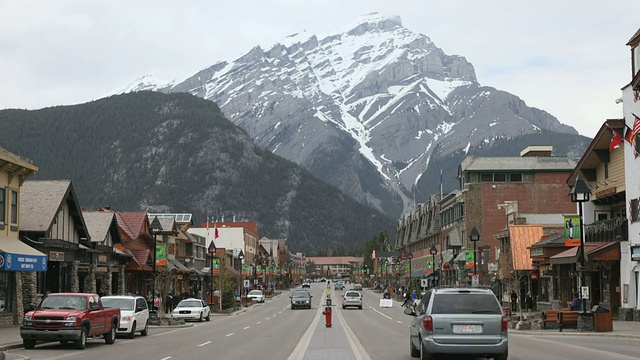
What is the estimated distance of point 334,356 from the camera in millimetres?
22281

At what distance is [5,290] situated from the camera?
3903 cm

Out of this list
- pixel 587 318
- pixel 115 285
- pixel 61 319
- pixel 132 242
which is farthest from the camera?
pixel 132 242

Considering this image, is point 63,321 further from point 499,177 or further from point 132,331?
point 499,177

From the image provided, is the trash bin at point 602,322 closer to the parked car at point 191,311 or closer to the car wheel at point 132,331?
the car wheel at point 132,331

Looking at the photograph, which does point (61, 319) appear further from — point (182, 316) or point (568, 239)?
point (568, 239)

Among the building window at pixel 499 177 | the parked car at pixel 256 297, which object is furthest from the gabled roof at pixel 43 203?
the building window at pixel 499 177

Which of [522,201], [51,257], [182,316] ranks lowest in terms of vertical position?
[182,316]

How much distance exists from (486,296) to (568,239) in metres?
29.3

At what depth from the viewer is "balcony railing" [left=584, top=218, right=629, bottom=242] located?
4559cm

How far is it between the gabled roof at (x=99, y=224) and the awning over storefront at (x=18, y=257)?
37.9ft

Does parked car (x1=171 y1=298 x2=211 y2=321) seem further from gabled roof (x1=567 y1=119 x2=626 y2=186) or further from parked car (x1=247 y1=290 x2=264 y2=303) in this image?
parked car (x1=247 y1=290 x2=264 y2=303)

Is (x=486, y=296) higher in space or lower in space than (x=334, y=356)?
higher

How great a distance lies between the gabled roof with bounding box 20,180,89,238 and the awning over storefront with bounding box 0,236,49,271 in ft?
7.07

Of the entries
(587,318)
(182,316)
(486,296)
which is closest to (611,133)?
(587,318)
